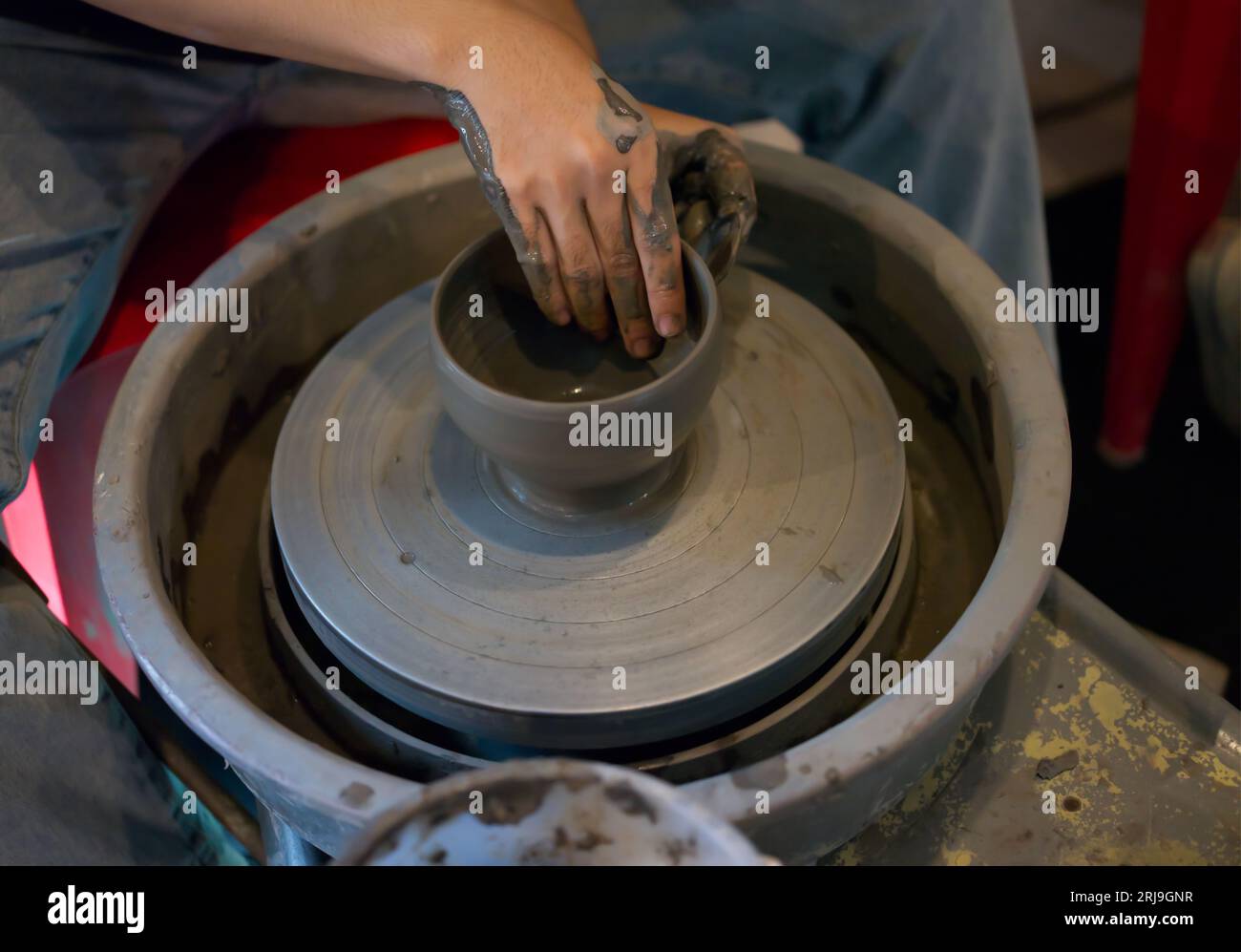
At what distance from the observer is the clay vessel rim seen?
889mm

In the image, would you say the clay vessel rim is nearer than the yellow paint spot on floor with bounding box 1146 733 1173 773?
Yes

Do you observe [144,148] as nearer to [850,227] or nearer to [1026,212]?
[850,227]

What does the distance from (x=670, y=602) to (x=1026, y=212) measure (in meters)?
0.87

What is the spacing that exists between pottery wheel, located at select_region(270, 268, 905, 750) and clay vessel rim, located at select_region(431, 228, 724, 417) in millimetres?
140

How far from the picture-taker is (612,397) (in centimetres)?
96

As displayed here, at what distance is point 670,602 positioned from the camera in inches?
38.2

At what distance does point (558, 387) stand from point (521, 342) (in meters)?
0.06

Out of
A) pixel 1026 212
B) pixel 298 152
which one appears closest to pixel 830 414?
pixel 1026 212

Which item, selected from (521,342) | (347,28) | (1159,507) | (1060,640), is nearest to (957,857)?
(1060,640)

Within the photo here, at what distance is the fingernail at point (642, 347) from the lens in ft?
3.46

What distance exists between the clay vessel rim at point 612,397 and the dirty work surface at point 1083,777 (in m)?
0.44

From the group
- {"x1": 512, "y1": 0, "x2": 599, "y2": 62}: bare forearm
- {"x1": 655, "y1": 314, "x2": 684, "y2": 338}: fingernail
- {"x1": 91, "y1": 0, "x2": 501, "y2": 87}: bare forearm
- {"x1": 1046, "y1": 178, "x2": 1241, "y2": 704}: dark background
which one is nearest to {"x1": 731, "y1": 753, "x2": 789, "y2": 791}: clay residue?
{"x1": 655, "y1": 314, "x2": 684, "y2": 338}: fingernail

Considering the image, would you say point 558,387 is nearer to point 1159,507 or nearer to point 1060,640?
point 1060,640

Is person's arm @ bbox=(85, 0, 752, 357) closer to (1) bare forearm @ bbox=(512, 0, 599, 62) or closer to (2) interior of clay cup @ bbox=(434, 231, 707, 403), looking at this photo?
(2) interior of clay cup @ bbox=(434, 231, 707, 403)
